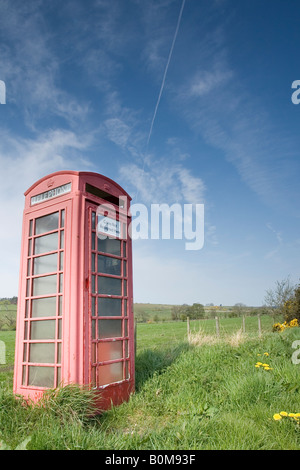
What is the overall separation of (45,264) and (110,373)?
82.4 inches

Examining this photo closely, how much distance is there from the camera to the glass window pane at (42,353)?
497 centimetres

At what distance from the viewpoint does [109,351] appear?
5.33m

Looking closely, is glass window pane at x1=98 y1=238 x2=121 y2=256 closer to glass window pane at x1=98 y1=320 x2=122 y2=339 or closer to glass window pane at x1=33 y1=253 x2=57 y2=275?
glass window pane at x1=33 y1=253 x2=57 y2=275

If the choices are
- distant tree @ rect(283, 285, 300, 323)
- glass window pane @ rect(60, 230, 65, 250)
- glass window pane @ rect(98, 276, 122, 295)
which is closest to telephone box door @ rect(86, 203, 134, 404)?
glass window pane @ rect(98, 276, 122, 295)

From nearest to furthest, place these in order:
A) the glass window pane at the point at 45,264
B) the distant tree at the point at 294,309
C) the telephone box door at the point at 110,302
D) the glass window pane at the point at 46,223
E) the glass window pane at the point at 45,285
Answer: the telephone box door at the point at 110,302 → the glass window pane at the point at 45,285 → the glass window pane at the point at 45,264 → the glass window pane at the point at 46,223 → the distant tree at the point at 294,309

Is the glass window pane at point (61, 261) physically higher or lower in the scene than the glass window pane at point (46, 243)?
lower

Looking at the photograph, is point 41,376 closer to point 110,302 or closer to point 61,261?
point 110,302

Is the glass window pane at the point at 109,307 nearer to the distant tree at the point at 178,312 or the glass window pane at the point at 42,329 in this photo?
the glass window pane at the point at 42,329

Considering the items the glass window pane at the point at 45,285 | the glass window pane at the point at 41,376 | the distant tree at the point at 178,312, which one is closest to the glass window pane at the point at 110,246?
the glass window pane at the point at 45,285

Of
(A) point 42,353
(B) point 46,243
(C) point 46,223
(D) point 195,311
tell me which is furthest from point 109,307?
(D) point 195,311

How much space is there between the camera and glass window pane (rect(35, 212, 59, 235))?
5.53 metres

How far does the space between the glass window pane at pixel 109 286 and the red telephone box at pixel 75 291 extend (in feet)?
0.05
